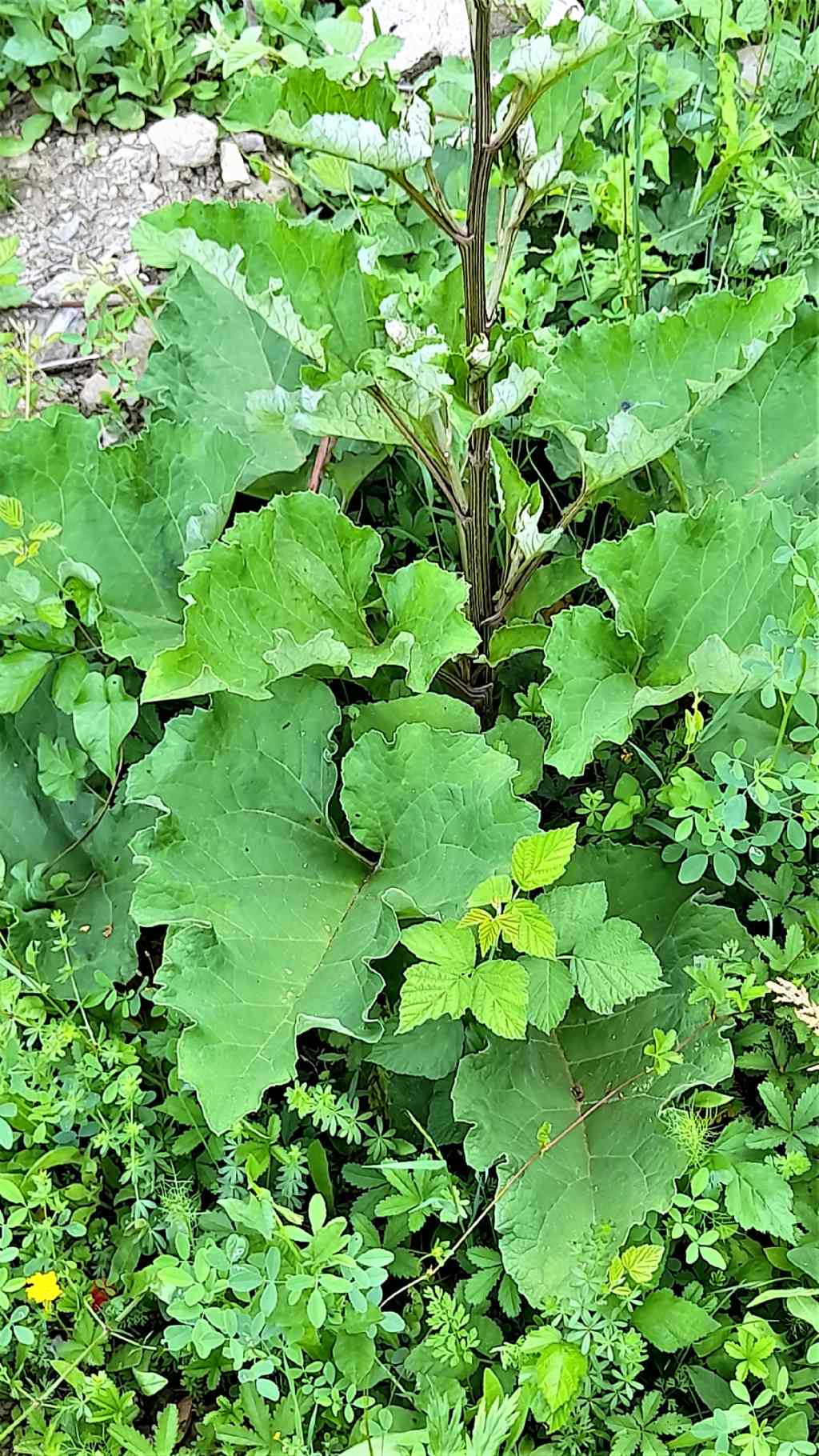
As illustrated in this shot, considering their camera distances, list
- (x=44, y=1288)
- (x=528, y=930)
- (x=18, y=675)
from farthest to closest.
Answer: (x=18, y=675), (x=44, y=1288), (x=528, y=930)

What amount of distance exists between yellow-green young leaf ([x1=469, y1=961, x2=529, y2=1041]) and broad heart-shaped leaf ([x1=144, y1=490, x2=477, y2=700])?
42cm

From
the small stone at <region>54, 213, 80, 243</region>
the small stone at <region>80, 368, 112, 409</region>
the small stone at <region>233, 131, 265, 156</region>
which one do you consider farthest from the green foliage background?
the small stone at <region>233, 131, 265, 156</region>

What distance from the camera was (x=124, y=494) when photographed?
2176 mm

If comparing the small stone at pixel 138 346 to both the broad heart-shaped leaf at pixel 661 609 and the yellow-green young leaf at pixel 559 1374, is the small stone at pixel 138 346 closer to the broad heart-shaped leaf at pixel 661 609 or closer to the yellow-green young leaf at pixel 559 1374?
the broad heart-shaped leaf at pixel 661 609

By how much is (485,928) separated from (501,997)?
0.09 m

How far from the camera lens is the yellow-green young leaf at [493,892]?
1.63m

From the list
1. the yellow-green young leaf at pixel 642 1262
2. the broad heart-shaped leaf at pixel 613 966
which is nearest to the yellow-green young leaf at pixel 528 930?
the broad heart-shaped leaf at pixel 613 966

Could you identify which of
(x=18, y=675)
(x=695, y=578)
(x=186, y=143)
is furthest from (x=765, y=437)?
(x=186, y=143)

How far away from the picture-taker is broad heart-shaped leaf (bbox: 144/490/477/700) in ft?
5.93

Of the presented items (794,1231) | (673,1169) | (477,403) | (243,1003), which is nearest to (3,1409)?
(243,1003)

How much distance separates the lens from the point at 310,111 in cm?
173

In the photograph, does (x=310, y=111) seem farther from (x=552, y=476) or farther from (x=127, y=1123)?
(x=127, y=1123)

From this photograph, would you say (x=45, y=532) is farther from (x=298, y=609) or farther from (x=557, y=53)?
(x=557, y=53)

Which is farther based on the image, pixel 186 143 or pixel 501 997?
pixel 186 143
